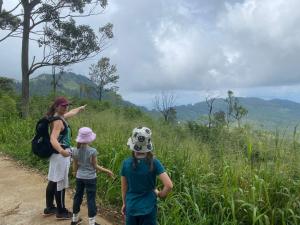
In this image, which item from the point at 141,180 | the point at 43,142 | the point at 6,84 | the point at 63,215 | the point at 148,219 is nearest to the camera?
the point at 141,180

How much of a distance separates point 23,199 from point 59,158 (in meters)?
1.64

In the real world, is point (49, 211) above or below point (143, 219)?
below

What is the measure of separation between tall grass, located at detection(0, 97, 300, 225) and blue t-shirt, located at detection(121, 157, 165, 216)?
1134mm

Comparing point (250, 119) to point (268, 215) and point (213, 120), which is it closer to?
point (213, 120)

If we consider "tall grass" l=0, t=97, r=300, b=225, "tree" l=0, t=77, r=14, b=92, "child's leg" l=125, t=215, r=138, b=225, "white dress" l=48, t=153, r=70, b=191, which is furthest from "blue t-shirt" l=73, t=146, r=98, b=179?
"tree" l=0, t=77, r=14, b=92

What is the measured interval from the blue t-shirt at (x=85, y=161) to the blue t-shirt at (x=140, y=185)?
1322mm

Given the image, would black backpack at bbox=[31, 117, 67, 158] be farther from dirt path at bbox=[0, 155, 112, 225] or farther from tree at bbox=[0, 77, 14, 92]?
tree at bbox=[0, 77, 14, 92]

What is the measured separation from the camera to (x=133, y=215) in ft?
12.8

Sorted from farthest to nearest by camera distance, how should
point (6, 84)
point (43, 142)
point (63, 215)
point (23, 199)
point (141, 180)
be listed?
point (6, 84) < point (23, 199) < point (63, 215) < point (43, 142) < point (141, 180)

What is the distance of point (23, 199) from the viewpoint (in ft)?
22.7

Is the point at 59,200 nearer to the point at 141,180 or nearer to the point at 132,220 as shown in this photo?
the point at 132,220

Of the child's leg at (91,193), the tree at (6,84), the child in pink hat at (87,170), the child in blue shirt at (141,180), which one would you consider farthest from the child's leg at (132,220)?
the tree at (6,84)

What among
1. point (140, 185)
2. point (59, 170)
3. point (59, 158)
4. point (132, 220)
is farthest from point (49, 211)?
point (140, 185)

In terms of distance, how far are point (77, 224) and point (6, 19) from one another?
1442 cm
